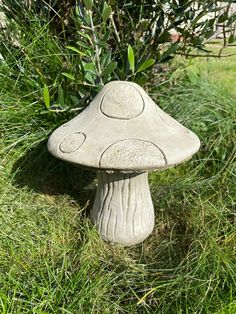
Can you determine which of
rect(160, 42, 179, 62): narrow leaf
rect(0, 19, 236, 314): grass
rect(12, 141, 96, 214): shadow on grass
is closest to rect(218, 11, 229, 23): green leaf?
rect(160, 42, 179, 62): narrow leaf

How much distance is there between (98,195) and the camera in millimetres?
2494

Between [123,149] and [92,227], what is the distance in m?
0.67

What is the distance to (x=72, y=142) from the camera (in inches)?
83.5

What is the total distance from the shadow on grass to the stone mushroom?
1.11ft

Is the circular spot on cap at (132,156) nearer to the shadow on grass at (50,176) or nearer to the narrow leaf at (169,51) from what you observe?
the shadow on grass at (50,176)

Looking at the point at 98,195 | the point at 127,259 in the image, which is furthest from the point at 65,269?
the point at 98,195

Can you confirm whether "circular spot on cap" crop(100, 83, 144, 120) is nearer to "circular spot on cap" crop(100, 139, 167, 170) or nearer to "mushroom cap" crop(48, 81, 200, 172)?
"mushroom cap" crop(48, 81, 200, 172)

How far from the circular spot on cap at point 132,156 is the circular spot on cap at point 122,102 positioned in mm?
208

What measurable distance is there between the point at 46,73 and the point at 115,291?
1.62 metres

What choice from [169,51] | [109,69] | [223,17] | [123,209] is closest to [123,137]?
[123,209]

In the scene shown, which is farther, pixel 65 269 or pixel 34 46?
pixel 34 46

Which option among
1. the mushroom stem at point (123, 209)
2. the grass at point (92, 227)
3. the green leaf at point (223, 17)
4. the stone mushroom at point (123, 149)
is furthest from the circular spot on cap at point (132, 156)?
the green leaf at point (223, 17)

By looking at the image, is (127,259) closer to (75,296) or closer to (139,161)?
(75,296)

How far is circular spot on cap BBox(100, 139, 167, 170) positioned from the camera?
1950mm
